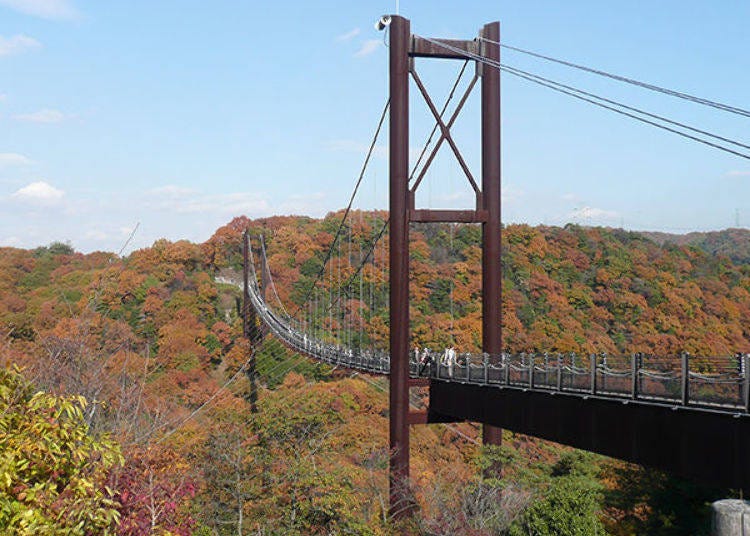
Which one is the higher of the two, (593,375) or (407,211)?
(407,211)

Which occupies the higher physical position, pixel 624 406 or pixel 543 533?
pixel 624 406

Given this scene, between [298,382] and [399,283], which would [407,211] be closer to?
[399,283]

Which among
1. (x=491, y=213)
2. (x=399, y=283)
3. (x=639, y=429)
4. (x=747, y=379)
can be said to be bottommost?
(x=639, y=429)

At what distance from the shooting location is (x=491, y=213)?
22828 mm

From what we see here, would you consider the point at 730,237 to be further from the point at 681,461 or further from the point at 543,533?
the point at 681,461

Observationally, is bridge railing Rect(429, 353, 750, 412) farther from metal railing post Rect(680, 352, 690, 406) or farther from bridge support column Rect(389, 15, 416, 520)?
Result: bridge support column Rect(389, 15, 416, 520)

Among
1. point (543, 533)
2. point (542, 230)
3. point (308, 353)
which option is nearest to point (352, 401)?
point (308, 353)

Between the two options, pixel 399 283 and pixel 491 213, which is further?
pixel 491 213

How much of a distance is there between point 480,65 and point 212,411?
2023cm

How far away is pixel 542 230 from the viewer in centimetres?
8481

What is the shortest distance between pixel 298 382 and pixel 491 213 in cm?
3570

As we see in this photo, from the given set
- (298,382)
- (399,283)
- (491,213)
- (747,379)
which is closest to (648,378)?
(747,379)

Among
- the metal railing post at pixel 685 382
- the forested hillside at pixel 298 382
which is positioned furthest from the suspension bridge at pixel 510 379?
the forested hillside at pixel 298 382

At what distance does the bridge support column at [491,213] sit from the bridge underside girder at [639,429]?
3148 mm
